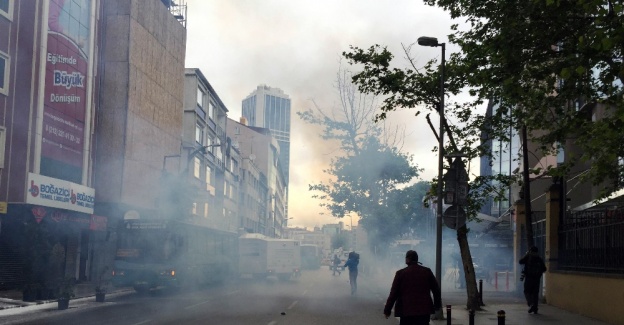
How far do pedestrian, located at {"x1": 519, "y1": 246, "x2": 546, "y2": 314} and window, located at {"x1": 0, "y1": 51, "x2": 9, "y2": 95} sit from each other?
64.2ft

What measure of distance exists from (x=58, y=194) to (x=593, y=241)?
2156 centimetres

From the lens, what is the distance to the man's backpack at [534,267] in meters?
18.9

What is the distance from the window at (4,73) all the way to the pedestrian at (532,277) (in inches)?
771

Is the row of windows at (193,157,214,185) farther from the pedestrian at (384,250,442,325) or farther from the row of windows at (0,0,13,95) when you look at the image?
the pedestrian at (384,250,442,325)

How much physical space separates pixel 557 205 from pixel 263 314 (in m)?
9.52

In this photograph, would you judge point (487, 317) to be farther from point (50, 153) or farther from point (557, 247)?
point (50, 153)

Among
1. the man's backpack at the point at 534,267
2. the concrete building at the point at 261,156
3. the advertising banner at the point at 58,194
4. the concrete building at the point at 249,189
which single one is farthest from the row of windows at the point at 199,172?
the man's backpack at the point at 534,267

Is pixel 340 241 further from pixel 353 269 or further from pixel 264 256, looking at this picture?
pixel 353 269

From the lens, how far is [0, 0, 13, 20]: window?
26734 mm

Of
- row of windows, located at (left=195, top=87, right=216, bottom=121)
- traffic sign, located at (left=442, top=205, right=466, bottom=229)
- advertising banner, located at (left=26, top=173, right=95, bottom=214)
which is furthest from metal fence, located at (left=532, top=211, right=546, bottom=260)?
row of windows, located at (left=195, top=87, right=216, bottom=121)

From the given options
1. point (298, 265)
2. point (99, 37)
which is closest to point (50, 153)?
point (99, 37)

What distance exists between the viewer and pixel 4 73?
26.9 metres

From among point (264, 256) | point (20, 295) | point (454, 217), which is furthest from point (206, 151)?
point (454, 217)

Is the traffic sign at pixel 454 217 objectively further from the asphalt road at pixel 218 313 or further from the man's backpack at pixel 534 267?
the man's backpack at pixel 534 267
